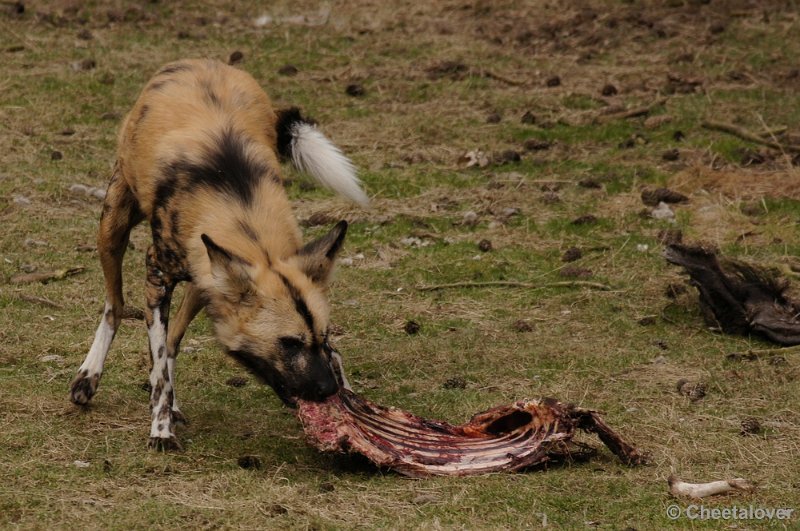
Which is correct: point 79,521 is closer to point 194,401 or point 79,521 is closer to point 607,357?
point 194,401

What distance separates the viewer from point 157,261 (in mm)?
5598

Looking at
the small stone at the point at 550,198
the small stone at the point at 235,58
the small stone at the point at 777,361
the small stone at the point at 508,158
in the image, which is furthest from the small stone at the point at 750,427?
the small stone at the point at 235,58

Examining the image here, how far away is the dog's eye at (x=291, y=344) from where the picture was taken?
4.93 m

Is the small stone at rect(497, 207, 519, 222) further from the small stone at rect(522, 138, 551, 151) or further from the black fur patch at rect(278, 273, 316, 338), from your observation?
the black fur patch at rect(278, 273, 316, 338)

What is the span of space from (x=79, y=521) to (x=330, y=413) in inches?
42.1

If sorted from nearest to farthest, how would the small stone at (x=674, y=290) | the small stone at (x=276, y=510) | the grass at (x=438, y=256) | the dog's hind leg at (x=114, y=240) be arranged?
the small stone at (x=276, y=510)
the grass at (x=438, y=256)
the dog's hind leg at (x=114, y=240)
the small stone at (x=674, y=290)

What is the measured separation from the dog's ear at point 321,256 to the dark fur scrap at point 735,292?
7.27 feet

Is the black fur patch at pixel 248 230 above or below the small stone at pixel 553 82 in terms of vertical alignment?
above

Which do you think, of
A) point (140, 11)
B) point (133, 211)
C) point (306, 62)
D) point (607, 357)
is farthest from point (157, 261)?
point (140, 11)

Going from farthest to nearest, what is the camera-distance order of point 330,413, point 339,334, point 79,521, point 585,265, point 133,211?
point 585,265
point 339,334
point 133,211
point 330,413
point 79,521

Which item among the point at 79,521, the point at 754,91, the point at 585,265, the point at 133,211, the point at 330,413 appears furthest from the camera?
the point at 754,91

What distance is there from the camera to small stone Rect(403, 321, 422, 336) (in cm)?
684

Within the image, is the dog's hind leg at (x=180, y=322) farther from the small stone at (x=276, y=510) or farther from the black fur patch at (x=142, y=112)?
the small stone at (x=276, y=510)

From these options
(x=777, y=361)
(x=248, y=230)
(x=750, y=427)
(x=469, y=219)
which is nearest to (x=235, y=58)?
(x=469, y=219)
